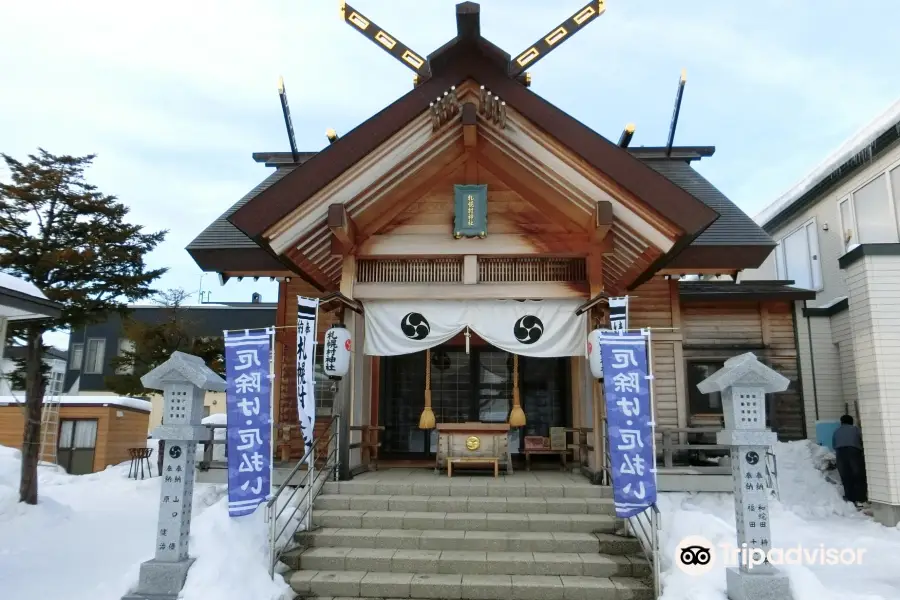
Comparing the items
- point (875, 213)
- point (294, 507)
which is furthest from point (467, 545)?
point (875, 213)

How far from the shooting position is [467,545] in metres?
6.88

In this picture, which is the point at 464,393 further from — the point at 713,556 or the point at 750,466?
the point at 750,466

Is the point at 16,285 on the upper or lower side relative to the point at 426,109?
lower

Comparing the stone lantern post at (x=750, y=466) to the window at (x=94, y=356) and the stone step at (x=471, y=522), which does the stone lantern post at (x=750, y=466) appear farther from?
the window at (x=94, y=356)

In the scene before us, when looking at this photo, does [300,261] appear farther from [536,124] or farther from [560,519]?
[560,519]

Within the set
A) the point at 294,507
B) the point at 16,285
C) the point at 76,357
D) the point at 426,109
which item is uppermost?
the point at 426,109

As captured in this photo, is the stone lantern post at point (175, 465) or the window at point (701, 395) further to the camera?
the window at point (701, 395)

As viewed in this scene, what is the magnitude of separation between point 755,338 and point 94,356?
108 ft

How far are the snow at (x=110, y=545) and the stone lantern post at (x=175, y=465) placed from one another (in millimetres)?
220

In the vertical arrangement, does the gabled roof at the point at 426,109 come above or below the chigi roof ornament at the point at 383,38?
below

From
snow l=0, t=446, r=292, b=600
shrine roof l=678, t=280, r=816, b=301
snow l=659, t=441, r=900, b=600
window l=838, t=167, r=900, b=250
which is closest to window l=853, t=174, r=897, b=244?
window l=838, t=167, r=900, b=250

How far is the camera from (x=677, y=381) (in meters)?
11.1

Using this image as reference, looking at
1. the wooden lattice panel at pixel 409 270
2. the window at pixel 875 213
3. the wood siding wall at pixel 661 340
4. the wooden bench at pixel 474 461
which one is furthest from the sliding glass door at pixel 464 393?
the window at pixel 875 213

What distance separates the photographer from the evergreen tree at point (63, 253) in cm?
1184
